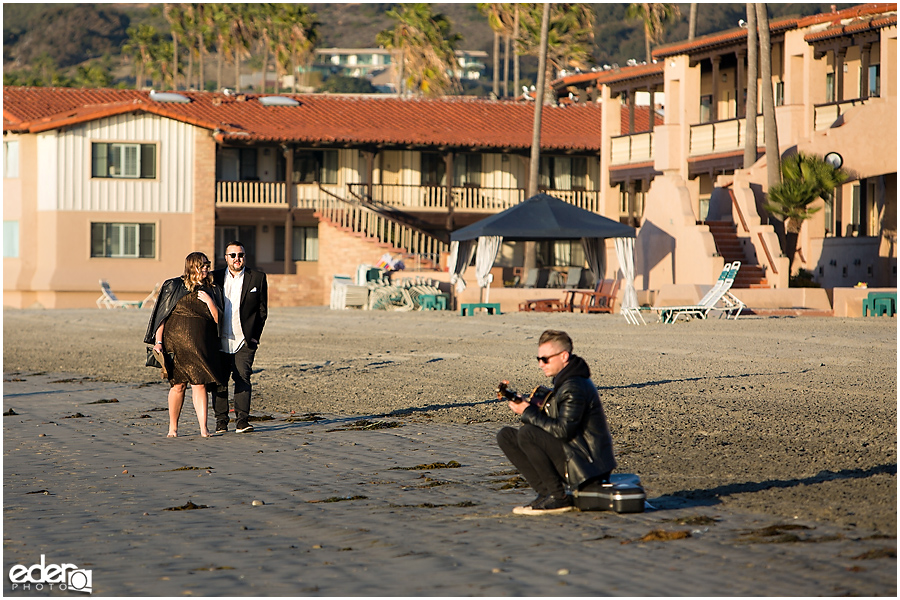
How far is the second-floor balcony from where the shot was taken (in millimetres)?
39406

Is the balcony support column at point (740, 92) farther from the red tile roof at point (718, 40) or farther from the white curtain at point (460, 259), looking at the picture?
the white curtain at point (460, 259)

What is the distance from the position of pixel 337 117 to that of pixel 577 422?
118ft

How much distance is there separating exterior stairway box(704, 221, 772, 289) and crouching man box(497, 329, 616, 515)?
69.8 feet

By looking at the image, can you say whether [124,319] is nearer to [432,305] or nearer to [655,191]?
[432,305]

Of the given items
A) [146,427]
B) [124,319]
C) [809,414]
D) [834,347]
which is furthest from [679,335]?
[124,319]

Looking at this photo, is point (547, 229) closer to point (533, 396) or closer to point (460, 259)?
point (460, 259)

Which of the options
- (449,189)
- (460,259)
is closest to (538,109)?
(449,189)

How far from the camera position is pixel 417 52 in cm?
6222

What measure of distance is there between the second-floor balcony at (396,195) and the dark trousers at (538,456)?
32.9 metres

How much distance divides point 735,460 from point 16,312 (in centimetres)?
2960

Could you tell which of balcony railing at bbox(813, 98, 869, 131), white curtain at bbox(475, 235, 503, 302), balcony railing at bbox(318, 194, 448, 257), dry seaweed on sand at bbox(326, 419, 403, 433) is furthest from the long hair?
balcony railing at bbox(318, 194, 448, 257)

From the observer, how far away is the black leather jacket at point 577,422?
6422mm

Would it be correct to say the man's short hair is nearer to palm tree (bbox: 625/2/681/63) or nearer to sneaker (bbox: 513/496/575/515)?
sneaker (bbox: 513/496/575/515)

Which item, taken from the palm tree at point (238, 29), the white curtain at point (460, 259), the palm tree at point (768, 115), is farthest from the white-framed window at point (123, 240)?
the palm tree at point (238, 29)
